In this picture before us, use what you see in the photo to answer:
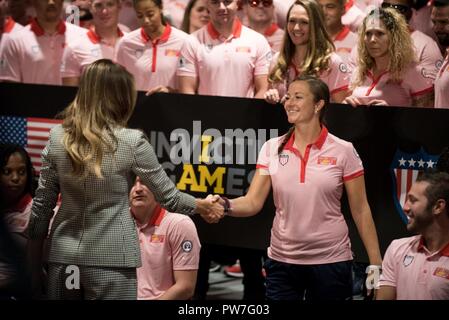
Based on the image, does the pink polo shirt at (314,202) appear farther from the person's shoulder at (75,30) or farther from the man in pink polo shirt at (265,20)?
the person's shoulder at (75,30)

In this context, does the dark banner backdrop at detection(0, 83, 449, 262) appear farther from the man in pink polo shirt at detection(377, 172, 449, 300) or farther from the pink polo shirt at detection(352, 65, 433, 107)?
the man in pink polo shirt at detection(377, 172, 449, 300)

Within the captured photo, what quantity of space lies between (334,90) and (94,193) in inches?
77.0

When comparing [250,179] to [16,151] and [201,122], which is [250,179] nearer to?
[201,122]

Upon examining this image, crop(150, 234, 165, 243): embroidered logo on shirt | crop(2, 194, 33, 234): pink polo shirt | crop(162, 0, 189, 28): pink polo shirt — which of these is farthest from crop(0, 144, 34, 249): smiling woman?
crop(162, 0, 189, 28): pink polo shirt

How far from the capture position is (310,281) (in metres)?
4.93

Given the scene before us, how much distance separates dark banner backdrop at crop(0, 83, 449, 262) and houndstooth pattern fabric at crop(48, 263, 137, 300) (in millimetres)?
1467

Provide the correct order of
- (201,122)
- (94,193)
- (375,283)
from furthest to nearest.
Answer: (201,122)
(375,283)
(94,193)

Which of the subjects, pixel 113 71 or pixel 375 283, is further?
pixel 375 283

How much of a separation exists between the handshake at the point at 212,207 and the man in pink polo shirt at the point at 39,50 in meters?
2.07

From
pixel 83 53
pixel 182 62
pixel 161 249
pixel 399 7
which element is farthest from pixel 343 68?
pixel 83 53

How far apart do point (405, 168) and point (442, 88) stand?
52cm

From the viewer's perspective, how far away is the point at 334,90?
18.6 feet

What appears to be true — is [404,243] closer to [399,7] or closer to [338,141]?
[338,141]
